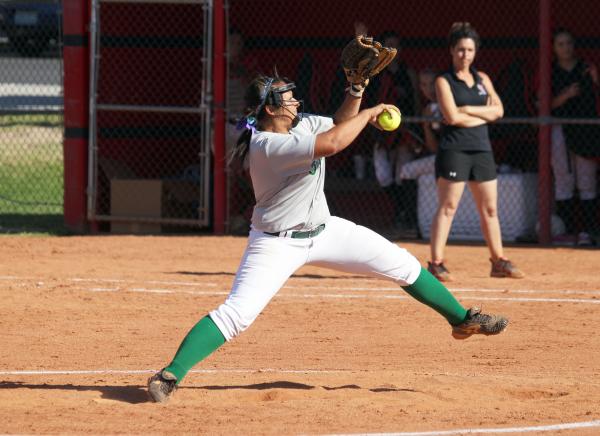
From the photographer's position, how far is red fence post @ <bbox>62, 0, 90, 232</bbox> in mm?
13453

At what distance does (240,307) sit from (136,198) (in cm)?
773

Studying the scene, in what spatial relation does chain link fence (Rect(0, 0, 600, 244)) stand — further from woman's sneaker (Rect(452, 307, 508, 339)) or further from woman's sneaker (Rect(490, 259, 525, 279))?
woman's sneaker (Rect(452, 307, 508, 339))

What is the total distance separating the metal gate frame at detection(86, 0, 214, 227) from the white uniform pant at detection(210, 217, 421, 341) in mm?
6875

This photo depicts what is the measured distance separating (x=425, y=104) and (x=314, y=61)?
198 centimetres

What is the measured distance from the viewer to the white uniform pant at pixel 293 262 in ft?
19.9

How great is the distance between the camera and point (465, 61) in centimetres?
1008

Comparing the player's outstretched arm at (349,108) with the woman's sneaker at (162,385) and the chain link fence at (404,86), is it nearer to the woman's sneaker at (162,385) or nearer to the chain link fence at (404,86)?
the woman's sneaker at (162,385)

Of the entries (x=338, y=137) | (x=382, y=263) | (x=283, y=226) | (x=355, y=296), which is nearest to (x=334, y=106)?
(x=355, y=296)

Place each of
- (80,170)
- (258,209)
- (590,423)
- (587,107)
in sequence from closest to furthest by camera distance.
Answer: (590,423) → (258,209) → (587,107) → (80,170)

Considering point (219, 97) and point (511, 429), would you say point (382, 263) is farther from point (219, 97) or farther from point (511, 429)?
point (219, 97)

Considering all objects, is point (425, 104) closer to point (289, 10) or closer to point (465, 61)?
point (289, 10)

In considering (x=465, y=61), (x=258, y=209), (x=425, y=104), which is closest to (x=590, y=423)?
(x=258, y=209)

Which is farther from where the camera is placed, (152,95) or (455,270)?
(152,95)

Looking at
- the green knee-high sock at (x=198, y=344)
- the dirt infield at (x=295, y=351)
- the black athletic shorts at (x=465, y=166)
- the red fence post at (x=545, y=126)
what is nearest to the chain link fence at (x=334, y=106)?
the red fence post at (x=545, y=126)
